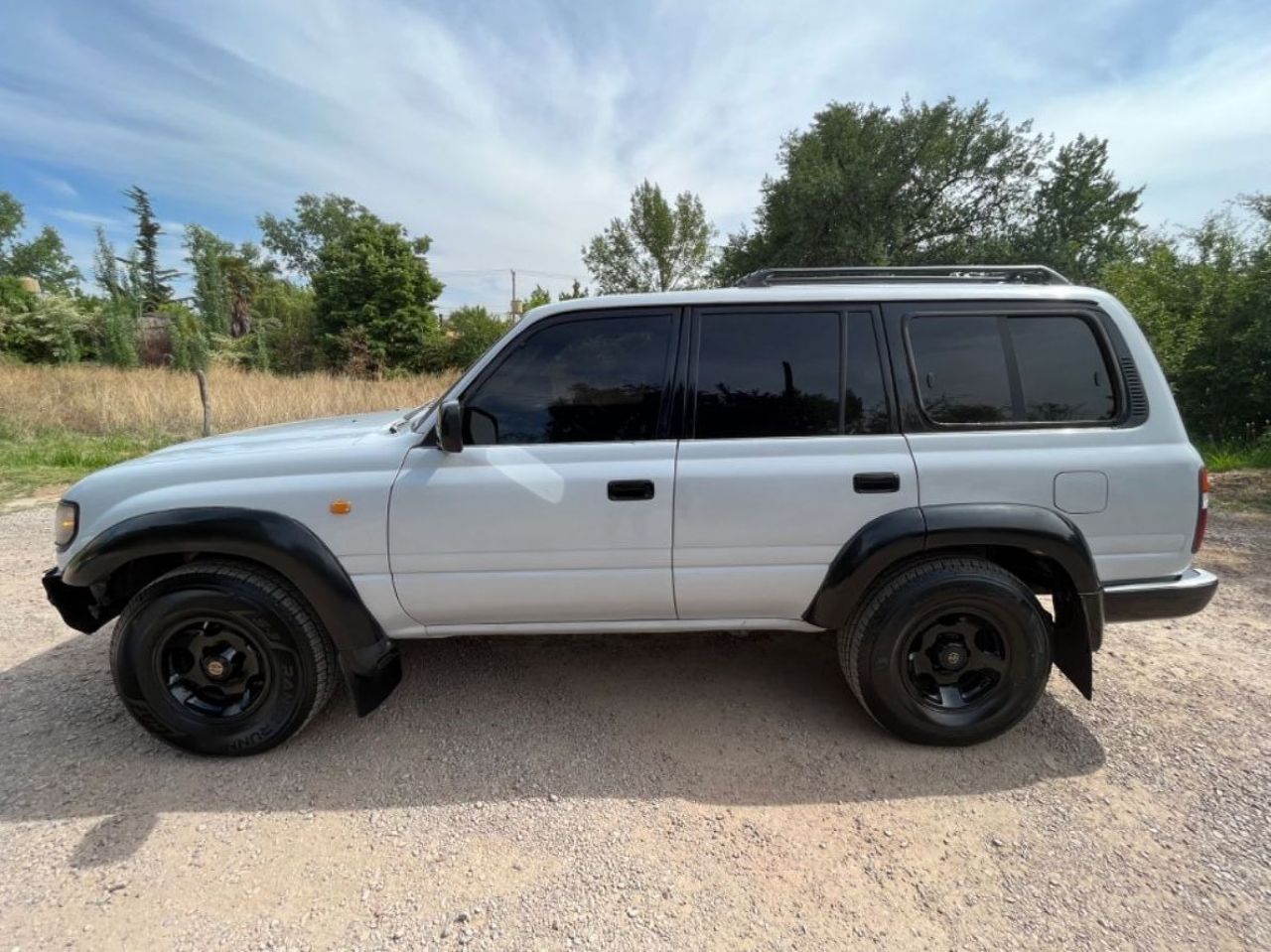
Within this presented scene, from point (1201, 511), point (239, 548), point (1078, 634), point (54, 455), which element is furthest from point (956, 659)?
point (54, 455)

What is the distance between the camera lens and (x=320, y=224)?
171 ft

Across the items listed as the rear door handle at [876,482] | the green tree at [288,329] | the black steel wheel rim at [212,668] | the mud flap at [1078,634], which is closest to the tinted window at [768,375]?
the rear door handle at [876,482]

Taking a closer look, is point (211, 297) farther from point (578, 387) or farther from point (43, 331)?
point (578, 387)

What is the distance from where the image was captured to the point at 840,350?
8.18 feet

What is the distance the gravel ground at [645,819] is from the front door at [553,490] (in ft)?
2.05

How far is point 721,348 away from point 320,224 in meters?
60.7

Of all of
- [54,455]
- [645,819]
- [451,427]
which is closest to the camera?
[645,819]

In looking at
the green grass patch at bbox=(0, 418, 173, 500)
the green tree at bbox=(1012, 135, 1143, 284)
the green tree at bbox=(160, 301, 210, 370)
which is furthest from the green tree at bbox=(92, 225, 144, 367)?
the green tree at bbox=(1012, 135, 1143, 284)

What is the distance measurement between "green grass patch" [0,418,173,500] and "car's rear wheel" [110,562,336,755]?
6944 millimetres

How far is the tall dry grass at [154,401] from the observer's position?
10.7 metres

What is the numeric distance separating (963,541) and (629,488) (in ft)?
4.41

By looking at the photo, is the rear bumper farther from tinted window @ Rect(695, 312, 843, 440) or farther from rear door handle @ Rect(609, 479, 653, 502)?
→ rear door handle @ Rect(609, 479, 653, 502)

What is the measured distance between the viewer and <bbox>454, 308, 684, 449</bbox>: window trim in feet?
8.07

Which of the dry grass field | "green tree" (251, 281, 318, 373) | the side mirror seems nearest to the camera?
the side mirror
